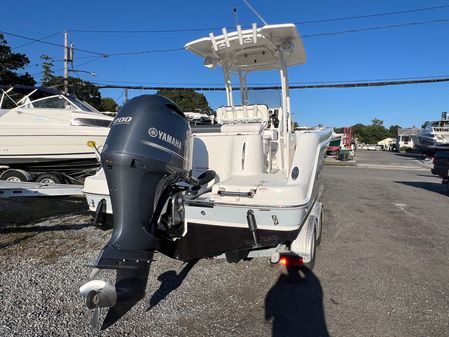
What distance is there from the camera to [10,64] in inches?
905

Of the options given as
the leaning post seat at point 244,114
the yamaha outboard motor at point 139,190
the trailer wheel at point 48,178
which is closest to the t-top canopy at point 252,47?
the leaning post seat at point 244,114

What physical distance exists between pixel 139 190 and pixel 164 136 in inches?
18.9

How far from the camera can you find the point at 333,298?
346 centimetres

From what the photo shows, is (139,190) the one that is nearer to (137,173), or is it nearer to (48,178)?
(137,173)

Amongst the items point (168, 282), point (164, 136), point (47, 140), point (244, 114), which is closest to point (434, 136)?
point (244, 114)

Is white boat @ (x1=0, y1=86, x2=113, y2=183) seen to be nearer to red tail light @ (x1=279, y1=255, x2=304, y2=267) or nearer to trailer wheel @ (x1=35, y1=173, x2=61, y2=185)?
trailer wheel @ (x1=35, y1=173, x2=61, y2=185)

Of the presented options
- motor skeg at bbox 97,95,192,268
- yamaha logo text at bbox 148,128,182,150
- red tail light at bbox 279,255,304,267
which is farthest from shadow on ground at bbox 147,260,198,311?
yamaha logo text at bbox 148,128,182,150

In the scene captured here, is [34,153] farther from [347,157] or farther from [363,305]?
[347,157]

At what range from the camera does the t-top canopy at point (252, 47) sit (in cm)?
408

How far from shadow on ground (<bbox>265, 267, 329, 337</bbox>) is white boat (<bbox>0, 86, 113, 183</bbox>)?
607 centimetres

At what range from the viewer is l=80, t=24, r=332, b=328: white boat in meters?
2.53

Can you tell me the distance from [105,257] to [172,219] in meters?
0.62

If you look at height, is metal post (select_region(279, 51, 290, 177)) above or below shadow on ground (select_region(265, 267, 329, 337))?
above

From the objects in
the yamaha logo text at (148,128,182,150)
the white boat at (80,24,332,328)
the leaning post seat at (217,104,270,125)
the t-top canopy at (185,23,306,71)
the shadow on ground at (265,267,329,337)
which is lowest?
the shadow on ground at (265,267,329,337)
